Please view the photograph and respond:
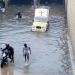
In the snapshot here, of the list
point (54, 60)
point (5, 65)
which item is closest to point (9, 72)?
point (5, 65)

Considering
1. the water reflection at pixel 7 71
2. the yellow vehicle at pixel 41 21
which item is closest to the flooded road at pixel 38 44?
the water reflection at pixel 7 71

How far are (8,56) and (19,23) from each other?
18.8 meters

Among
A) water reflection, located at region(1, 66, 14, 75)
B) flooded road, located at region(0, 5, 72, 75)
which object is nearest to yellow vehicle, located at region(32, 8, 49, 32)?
flooded road, located at region(0, 5, 72, 75)

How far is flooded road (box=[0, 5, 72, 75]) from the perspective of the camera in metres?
23.6

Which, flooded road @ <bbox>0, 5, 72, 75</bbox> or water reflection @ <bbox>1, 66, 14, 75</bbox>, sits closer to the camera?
water reflection @ <bbox>1, 66, 14, 75</bbox>

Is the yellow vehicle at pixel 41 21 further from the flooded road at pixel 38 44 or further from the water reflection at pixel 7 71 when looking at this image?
the water reflection at pixel 7 71

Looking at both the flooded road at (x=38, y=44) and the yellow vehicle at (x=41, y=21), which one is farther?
the yellow vehicle at (x=41, y=21)

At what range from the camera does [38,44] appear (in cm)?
3172

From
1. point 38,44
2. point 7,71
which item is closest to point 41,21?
point 38,44

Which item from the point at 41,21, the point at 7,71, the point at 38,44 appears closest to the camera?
the point at 7,71

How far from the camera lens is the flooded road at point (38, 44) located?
2362cm

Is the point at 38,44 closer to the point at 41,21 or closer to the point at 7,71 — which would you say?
the point at 41,21

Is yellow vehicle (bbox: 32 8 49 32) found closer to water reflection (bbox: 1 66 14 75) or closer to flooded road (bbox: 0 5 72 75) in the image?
flooded road (bbox: 0 5 72 75)

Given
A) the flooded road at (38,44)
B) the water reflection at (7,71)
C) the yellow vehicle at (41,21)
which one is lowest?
the water reflection at (7,71)
